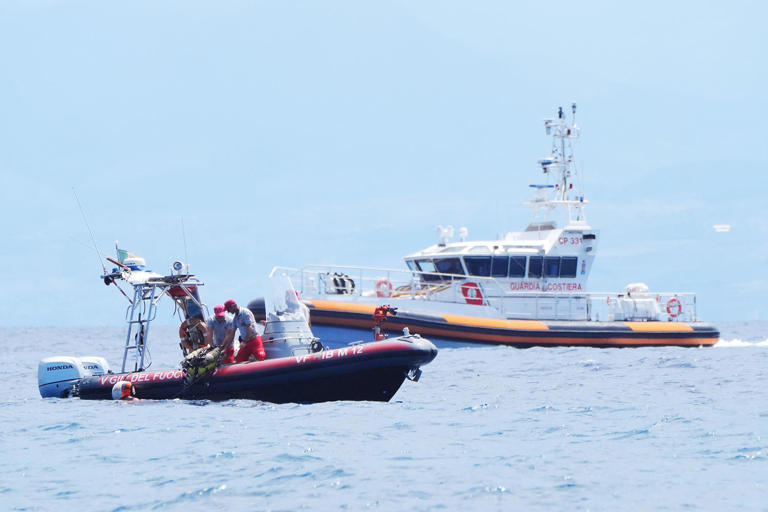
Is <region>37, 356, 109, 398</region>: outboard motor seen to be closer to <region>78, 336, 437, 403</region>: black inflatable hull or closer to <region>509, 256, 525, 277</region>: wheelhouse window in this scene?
<region>78, 336, 437, 403</region>: black inflatable hull

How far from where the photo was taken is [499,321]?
24.9m

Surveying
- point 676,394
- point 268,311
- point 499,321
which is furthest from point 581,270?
point 268,311

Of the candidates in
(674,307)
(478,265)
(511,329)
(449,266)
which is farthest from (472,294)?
(674,307)

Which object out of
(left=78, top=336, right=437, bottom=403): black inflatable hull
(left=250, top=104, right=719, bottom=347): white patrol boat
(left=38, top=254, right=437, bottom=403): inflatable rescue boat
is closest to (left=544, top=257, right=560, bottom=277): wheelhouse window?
(left=250, top=104, right=719, bottom=347): white patrol boat

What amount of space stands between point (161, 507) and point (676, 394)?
8555 mm

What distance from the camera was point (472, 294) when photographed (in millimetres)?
25766

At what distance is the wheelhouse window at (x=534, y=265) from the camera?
26.2 meters

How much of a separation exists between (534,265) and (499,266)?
0.94 m

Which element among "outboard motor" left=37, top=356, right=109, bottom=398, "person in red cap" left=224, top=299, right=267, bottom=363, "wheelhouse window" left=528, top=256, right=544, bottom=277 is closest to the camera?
"person in red cap" left=224, top=299, right=267, bottom=363

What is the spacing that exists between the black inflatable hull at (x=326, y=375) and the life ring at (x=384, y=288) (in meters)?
12.2

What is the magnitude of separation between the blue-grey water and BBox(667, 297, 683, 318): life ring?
12.2 meters

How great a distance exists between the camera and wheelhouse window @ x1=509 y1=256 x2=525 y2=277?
26078mm

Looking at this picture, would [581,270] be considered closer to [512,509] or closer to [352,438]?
[352,438]

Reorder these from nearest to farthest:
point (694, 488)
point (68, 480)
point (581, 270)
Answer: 1. point (694, 488)
2. point (68, 480)
3. point (581, 270)
